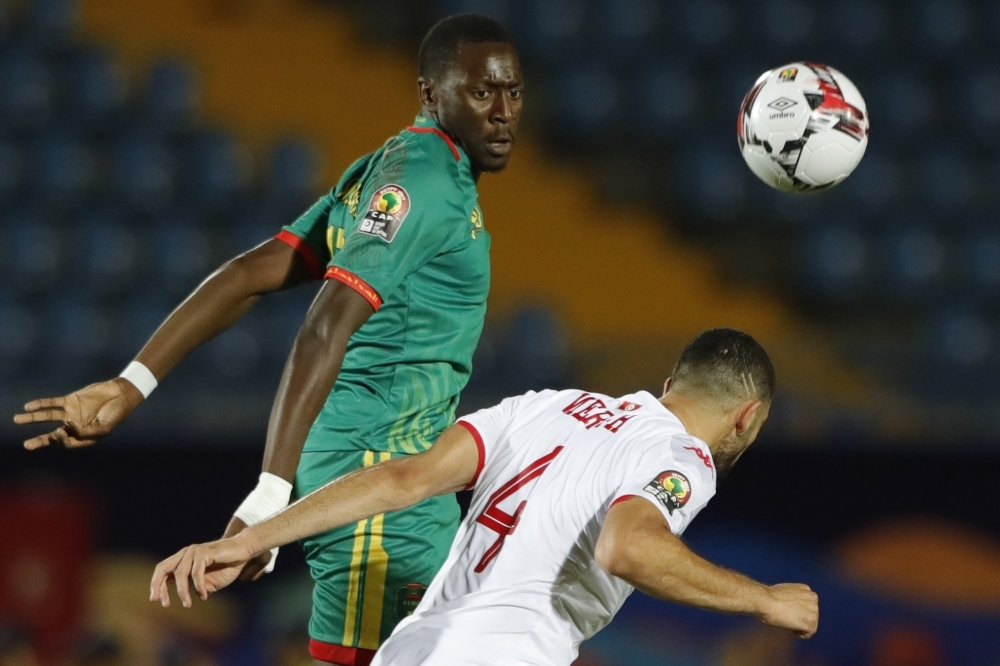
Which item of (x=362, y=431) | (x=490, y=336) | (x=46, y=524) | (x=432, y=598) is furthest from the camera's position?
(x=490, y=336)

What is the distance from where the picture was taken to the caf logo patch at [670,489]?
3.12 m

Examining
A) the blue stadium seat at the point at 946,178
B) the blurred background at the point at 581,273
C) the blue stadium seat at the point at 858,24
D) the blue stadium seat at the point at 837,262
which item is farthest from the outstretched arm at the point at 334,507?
the blue stadium seat at the point at 858,24

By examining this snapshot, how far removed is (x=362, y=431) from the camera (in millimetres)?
3896

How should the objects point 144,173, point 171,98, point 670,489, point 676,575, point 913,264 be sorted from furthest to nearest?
point 171,98
point 144,173
point 913,264
point 670,489
point 676,575

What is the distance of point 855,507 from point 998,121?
198 inches

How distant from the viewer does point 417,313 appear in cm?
387

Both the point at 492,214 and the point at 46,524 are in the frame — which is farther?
the point at 492,214

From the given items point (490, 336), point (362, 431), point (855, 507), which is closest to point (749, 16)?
point (490, 336)

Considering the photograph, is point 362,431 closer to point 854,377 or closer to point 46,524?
point 46,524

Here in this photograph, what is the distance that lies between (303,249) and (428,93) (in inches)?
24.7

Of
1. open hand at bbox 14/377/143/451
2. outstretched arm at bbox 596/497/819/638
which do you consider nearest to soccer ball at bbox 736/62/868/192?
outstretched arm at bbox 596/497/819/638

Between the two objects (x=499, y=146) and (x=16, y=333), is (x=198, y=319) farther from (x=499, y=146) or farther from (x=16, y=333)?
(x=16, y=333)

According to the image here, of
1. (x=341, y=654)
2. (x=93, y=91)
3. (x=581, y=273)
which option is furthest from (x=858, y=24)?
(x=341, y=654)

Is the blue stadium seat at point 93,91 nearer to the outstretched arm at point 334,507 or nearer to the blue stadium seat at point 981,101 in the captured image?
the blue stadium seat at point 981,101
